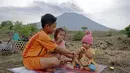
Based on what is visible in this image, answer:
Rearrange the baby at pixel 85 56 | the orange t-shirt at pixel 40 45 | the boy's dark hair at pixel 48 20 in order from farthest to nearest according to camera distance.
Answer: the baby at pixel 85 56
the boy's dark hair at pixel 48 20
the orange t-shirt at pixel 40 45

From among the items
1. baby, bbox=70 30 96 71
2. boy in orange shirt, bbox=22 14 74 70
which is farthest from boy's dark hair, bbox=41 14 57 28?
baby, bbox=70 30 96 71

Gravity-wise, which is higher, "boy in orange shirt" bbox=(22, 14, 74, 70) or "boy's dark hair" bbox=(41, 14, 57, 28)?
"boy's dark hair" bbox=(41, 14, 57, 28)

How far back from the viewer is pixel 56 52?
4.96m

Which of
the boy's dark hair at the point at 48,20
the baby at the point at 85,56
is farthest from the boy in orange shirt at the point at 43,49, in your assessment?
the baby at the point at 85,56

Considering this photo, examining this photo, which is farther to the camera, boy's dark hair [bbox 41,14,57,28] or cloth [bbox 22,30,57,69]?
boy's dark hair [bbox 41,14,57,28]

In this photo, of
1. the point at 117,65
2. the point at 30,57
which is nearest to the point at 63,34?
the point at 30,57

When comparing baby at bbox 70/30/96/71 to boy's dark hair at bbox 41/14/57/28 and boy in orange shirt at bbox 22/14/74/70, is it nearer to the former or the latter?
boy in orange shirt at bbox 22/14/74/70

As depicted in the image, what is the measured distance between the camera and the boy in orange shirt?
4555 mm

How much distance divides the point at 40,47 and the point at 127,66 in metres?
4.19

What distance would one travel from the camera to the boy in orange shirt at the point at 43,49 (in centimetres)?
455

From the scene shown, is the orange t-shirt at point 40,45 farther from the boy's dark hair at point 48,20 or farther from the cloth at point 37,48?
the boy's dark hair at point 48,20

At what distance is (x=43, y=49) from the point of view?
4.68 m

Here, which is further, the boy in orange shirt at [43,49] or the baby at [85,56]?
the baby at [85,56]

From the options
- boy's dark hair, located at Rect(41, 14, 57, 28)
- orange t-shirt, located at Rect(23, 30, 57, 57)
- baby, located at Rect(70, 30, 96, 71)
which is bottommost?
baby, located at Rect(70, 30, 96, 71)
